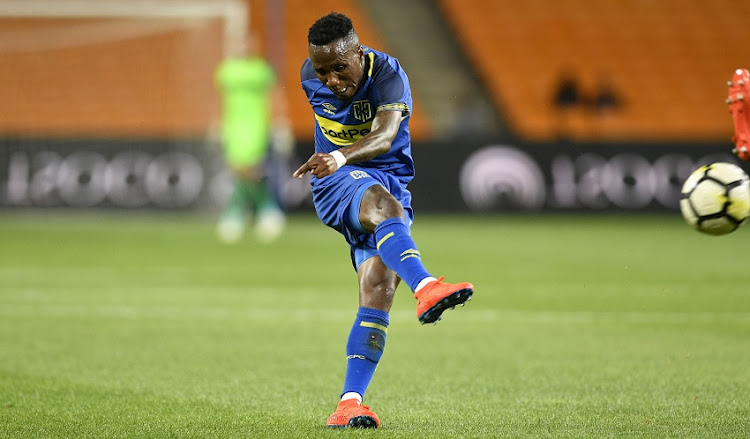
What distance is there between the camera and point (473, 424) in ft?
14.6

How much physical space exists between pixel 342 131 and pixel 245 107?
11700mm

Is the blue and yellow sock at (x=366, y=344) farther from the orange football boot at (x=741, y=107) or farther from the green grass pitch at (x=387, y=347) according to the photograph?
the orange football boot at (x=741, y=107)

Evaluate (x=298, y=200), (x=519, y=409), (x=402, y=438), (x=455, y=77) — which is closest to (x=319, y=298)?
(x=519, y=409)

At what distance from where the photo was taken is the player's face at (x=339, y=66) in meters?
4.38

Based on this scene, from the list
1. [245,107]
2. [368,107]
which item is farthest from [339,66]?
[245,107]

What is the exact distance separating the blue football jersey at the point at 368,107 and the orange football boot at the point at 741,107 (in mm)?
1377

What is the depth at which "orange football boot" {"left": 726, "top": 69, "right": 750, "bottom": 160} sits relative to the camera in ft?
15.4

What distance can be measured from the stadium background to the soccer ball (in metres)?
13.7

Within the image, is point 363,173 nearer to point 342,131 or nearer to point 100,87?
point 342,131

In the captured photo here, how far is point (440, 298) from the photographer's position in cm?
384

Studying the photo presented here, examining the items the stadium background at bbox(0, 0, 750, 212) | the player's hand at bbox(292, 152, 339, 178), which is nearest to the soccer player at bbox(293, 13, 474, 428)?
the player's hand at bbox(292, 152, 339, 178)

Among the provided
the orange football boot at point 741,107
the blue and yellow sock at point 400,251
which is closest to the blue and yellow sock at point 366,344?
the blue and yellow sock at point 400,251

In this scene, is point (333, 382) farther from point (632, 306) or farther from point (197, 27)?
point (197, 27)

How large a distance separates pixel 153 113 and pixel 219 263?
10046 millimetres
